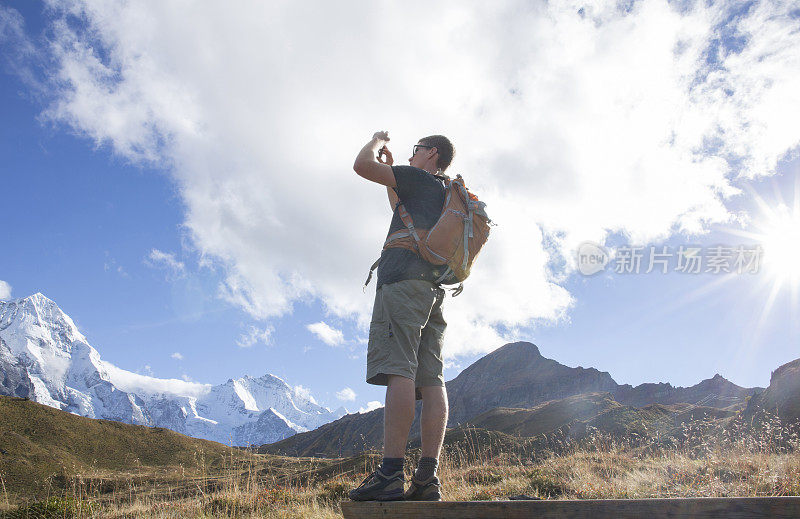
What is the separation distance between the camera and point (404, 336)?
2910 millimetres

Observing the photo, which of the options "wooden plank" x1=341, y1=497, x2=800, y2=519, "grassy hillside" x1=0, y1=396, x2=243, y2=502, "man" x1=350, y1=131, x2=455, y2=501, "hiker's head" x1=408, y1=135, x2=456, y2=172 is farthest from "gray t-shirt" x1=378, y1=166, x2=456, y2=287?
"grassy hillside" x1=0, y1=396, x2=243, y2=502

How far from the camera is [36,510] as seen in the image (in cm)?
668

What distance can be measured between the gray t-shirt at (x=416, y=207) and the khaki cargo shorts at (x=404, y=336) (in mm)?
128

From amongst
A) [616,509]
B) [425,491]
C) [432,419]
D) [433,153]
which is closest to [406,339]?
[432,419]

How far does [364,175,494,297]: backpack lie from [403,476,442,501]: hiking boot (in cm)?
131

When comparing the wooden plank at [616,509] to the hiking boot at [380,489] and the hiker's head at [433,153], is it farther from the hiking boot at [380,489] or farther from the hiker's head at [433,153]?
the hiker's head at [433,153]

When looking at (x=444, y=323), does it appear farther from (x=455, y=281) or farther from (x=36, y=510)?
(x=36, y=510)

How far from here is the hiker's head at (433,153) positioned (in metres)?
3.76

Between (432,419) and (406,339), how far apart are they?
649 millimetres

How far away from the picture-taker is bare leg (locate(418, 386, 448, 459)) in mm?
3055

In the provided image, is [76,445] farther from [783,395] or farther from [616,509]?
[616,509]

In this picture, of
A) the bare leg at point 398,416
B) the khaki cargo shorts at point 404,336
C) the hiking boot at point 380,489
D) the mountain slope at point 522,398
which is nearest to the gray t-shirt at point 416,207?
the khaki cargo shorts at point 404,336

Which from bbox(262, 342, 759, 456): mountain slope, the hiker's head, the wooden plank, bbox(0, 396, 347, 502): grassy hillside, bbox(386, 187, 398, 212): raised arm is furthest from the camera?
bbox(262, 342, 759, 456): mountain slope

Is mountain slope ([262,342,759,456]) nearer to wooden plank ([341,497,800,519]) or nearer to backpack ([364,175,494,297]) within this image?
backpack ([364,175,494,297])
